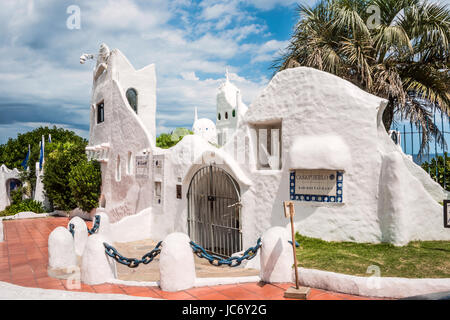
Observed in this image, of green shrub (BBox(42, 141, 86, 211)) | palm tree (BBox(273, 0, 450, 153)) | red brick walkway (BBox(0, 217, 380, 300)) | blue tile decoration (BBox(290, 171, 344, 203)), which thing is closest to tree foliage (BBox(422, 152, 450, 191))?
palm tree (BBox(273, 0, 450, 153))

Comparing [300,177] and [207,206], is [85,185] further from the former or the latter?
[300,177]

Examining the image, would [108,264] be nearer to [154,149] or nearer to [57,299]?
[57,299]

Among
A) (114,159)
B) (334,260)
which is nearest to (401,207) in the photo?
(334,260)

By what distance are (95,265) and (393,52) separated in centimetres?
1107

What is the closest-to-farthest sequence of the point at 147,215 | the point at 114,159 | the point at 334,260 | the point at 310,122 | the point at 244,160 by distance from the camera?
the point at 334,260 < the point at 310,122 < the point at 244,160 < the point at 147,215 < the point at 114,159

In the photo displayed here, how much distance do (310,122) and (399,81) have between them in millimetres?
5061

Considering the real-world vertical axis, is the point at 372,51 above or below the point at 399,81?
above

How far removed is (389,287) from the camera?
4746 millimetres

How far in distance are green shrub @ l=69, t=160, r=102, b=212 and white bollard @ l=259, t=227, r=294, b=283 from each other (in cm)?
1226

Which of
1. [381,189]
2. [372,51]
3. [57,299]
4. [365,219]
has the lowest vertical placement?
[57,299]

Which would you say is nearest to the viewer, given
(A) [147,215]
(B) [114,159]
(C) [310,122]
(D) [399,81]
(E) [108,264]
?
(E) [108,264]

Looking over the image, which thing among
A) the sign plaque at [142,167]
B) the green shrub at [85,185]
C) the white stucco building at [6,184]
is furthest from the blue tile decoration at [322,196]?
the white stucco building at [6,184]

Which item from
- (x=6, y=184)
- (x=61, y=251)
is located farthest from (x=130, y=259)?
(x=6, y=184)

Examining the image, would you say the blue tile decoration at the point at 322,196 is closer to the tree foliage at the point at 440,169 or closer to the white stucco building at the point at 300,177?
the white stucco building at the point at 300,177
